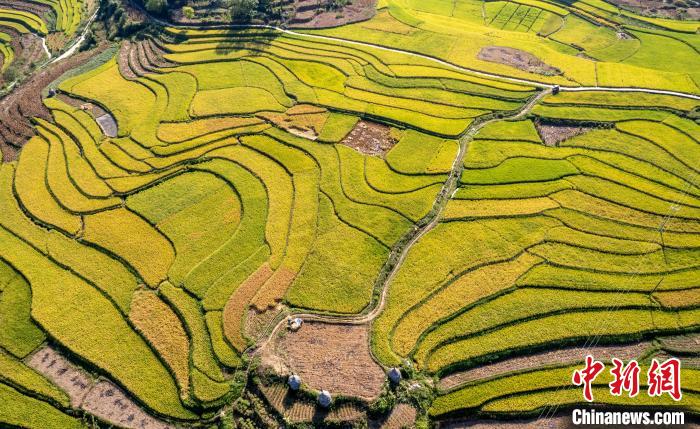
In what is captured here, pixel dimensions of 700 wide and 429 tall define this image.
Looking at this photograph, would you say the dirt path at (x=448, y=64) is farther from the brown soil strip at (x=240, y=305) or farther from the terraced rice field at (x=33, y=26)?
the brown soil strip at (x=240, y=305)

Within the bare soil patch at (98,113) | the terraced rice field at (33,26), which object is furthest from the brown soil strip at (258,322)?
the terraced rice field at (33,26)

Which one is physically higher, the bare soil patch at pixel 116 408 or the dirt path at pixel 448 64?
the dirt path at pixel 448 64

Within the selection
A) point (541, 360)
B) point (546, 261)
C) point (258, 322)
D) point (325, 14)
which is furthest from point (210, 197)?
point (325, 14)

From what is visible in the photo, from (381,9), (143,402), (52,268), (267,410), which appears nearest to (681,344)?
(267,410)

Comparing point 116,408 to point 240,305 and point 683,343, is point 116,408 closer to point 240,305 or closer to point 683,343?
point 240,305

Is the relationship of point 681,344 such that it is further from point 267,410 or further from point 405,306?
point 267,410
